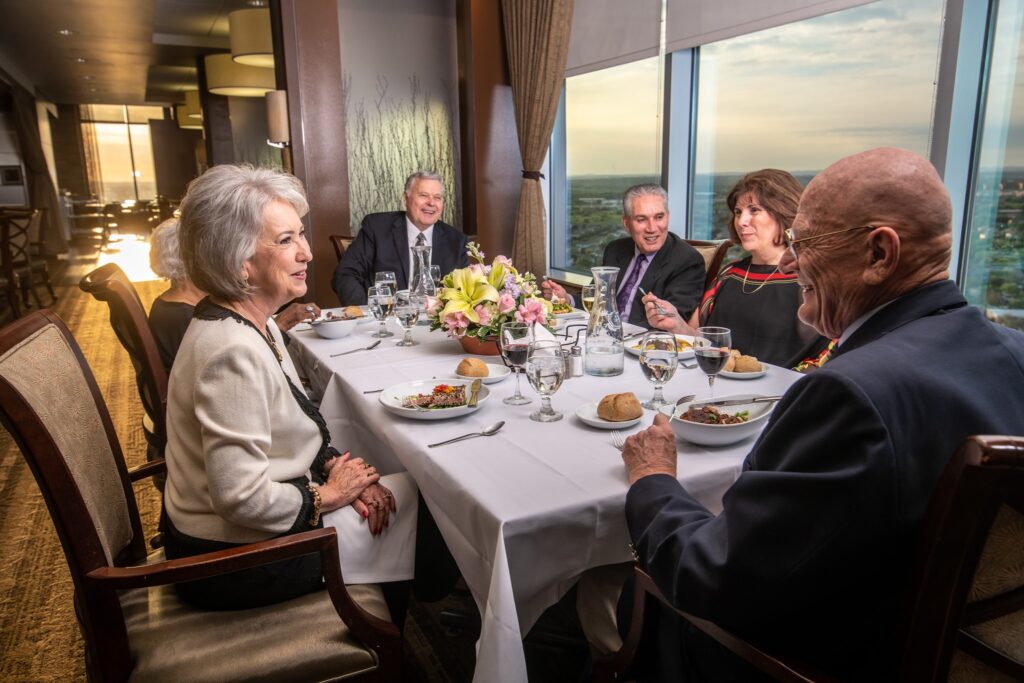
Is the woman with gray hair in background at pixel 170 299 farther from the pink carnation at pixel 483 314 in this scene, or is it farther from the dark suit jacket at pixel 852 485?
the dark suit jacket at pixel 852 485

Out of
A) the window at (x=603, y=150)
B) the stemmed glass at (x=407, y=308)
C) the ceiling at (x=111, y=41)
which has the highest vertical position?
the ceiling at (x=111, y=41)

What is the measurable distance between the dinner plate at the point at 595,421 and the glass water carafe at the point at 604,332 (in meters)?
0.36

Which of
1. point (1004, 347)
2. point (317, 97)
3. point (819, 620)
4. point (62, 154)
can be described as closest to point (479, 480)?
point (819, 620)

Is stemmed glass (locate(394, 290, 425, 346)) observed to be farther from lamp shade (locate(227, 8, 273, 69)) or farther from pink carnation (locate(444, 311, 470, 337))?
lamp shade (locate(227, 8, 273, 69))

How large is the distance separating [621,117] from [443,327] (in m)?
3.04

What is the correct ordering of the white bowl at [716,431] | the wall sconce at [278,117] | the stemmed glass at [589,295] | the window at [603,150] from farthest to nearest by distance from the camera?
the wall sconce at [278,117]
the window at [603,150]
the stemmed glass at [589,295]
the white bowl at [716,431]

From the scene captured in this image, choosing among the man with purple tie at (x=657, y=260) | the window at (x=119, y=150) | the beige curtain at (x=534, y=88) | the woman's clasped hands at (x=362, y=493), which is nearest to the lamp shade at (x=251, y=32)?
the beige curtain at (x=534, y=88)

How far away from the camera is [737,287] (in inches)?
101

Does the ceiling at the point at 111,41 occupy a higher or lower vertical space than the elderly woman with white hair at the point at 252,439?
higher

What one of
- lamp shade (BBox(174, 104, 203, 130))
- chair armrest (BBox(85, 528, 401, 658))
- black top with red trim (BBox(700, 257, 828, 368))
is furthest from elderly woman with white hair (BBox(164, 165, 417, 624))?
lamp shade (BBox(174, 104, 203, 130))

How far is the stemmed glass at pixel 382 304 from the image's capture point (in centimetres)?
248

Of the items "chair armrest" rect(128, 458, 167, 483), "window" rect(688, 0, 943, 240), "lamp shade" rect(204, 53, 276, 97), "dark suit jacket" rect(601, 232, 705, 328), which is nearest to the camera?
"chair armrest" rect(128, 458, 167, 483)

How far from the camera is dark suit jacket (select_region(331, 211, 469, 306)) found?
3838mm

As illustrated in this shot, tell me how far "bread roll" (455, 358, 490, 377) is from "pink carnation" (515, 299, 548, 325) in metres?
0.17
